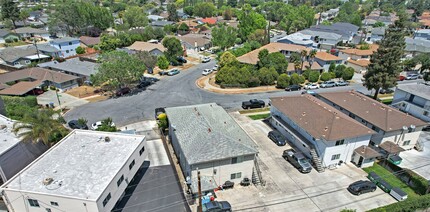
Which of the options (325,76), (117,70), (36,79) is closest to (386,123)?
(325,76)

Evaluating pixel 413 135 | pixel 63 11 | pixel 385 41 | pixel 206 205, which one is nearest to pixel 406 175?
pixel 413 135

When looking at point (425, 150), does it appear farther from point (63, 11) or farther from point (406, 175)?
point (63, 11)

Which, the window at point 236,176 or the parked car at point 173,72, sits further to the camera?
the parked car at point 173,72

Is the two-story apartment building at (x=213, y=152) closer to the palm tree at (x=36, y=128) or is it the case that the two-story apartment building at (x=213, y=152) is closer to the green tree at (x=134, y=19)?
the palm tree at (x=36, y=128)

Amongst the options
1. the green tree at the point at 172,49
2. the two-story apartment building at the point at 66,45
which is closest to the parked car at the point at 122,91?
the green tree at the point at 172,49

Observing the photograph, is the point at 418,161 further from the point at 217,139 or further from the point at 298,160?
the point at 217,139

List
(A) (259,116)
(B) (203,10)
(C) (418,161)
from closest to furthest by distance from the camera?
(C) (418,161) → (A) (259,116) → (B) (203,10)
